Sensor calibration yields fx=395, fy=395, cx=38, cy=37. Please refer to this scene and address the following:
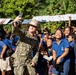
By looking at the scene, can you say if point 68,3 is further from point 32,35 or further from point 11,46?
point 32,35

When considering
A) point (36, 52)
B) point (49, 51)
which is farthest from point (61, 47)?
point (49, 51)

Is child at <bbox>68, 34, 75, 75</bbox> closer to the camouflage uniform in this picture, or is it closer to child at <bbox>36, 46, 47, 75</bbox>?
child at <bbox>36, 46, 47, 75</bbox>

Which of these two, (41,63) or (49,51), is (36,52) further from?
(49,51)

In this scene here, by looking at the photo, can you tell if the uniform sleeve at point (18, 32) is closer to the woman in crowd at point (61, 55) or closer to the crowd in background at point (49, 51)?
the crowd in background at point (49, 51)

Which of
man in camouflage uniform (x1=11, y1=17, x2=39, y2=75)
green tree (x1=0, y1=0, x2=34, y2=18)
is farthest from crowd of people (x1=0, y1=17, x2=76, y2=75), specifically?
green tree (x1=0, y1=0, x2=34, y2=18)

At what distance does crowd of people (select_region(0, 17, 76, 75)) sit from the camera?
7430 mm

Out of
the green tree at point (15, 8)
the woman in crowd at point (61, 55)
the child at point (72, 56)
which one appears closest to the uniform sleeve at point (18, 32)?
the woman in crowd at point (61, 55)

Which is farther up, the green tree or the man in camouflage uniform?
the man in camouflage uniform

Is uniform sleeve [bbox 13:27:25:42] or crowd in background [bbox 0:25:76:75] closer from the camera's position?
uniform sleeve [bbox 13:27:25:42]

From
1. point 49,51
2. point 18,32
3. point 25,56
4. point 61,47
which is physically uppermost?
point 18,32

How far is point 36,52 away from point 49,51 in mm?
2261

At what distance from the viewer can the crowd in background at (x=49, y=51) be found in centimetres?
864

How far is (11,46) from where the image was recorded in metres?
10.3

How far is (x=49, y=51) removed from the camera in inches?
389
